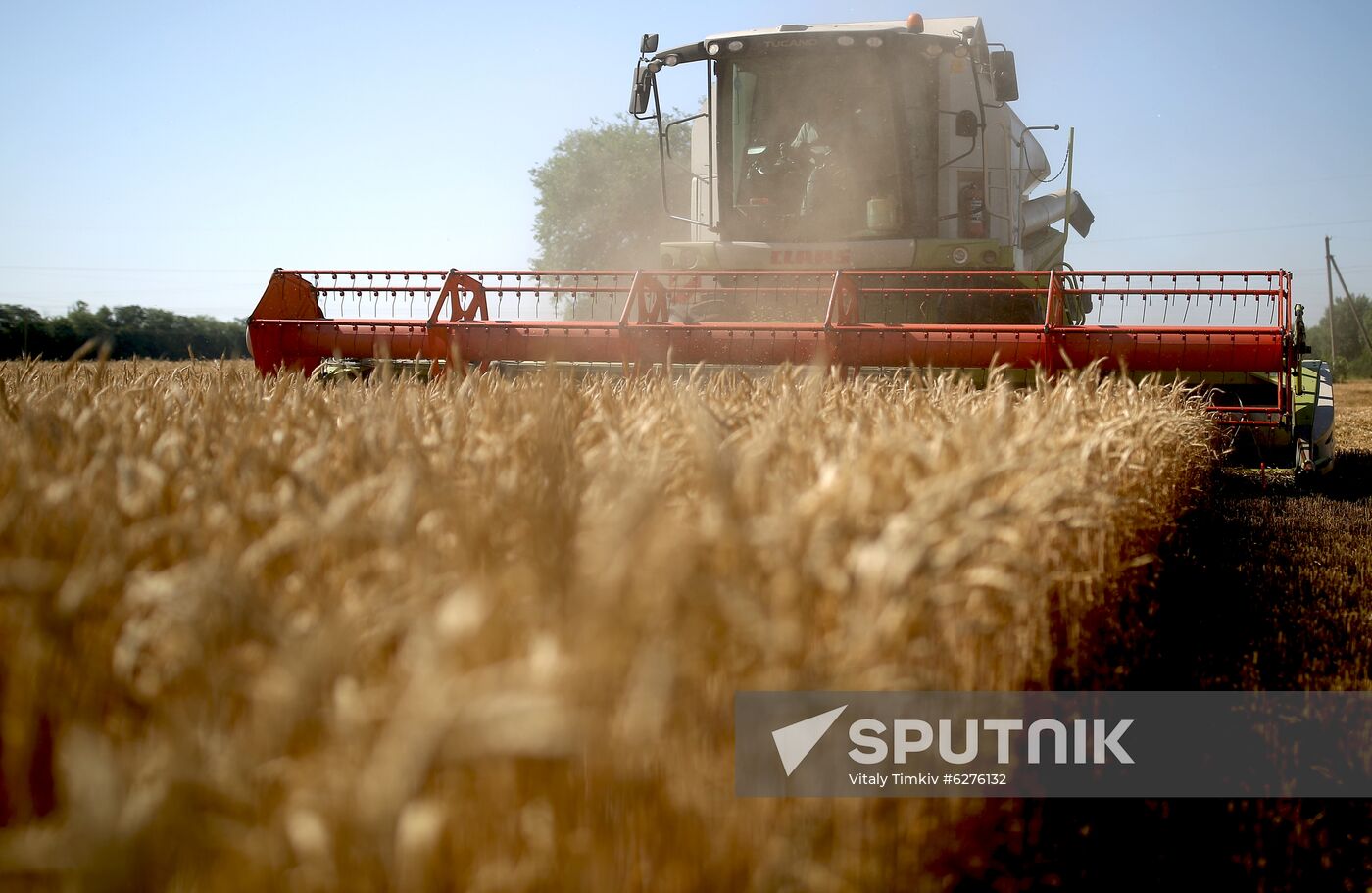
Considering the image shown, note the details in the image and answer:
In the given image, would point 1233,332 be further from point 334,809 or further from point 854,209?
point 334,809

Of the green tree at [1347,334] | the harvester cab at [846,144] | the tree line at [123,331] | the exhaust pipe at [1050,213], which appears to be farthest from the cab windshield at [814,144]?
the green tree at [1347,334]

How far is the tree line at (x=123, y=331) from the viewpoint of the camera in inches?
1155

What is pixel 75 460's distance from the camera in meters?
1.59

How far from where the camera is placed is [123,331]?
117 feet

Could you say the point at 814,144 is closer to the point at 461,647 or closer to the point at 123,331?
the point at 461,647

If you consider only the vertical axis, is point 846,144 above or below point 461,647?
above

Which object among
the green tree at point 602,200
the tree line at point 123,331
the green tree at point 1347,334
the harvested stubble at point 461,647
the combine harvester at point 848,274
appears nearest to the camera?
the harvested stubble at point 461,647

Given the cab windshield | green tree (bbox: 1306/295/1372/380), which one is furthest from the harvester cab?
green tree (bbox: 1306/295/1372/380)

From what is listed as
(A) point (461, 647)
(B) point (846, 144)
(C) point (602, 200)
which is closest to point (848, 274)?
(B) point (846, 144)

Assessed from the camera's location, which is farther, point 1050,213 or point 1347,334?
point 1347,334

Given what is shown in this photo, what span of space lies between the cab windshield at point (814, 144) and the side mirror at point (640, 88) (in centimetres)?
86

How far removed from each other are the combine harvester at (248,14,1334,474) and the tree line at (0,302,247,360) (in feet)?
85.9

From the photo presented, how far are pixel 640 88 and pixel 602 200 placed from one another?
112 ft

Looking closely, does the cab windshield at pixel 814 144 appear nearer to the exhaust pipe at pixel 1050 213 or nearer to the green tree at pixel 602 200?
the exhaust pipe at pixel 1050 213
